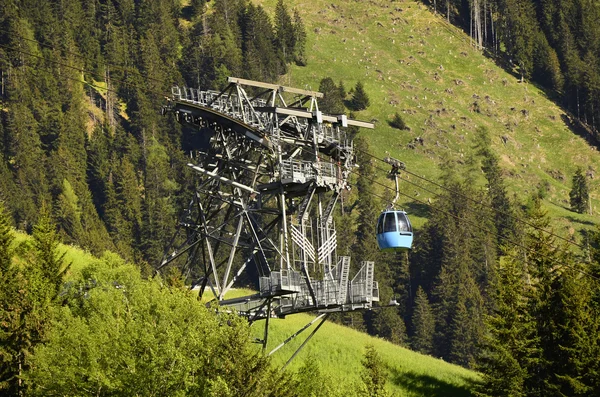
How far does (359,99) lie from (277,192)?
444ft

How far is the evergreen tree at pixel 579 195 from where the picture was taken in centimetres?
16375

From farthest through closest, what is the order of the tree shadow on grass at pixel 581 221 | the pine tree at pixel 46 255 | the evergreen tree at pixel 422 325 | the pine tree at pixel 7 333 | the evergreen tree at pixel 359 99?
1. the evergreen tree at pixel 359 99
2. the tree shadow on grass at pixel 581 221
3. the evergreen tree at pixel 422 325
4. the pine tree at pixel 46 255
5. the pine tree at pixel 7 333

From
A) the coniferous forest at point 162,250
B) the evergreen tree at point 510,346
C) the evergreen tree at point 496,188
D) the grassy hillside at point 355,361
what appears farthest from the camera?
the evergreen tree at point 496,188

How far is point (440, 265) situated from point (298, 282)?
96.5m

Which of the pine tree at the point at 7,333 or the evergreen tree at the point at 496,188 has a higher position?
the evergreen tree at the point at 496,188

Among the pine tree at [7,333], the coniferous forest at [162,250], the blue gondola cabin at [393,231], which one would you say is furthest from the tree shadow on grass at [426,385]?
the pine tree at [7,333]

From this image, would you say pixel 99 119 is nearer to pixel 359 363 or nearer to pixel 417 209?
pixel 417 209

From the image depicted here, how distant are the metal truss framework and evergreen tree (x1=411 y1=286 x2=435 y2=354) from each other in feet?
241

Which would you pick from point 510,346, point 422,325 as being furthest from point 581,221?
point 510,346

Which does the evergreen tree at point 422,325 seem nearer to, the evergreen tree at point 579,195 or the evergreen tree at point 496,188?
the evergreen tree at point 496,188

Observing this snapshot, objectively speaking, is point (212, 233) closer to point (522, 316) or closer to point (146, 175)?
point (522, 316)

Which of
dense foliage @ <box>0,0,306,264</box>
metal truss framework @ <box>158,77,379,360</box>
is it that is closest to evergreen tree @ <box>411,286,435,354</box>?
dense foliage @ <box>0,0,306,264</box>

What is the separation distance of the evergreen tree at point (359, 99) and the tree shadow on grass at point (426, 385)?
402 feet

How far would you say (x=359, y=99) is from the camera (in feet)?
606
